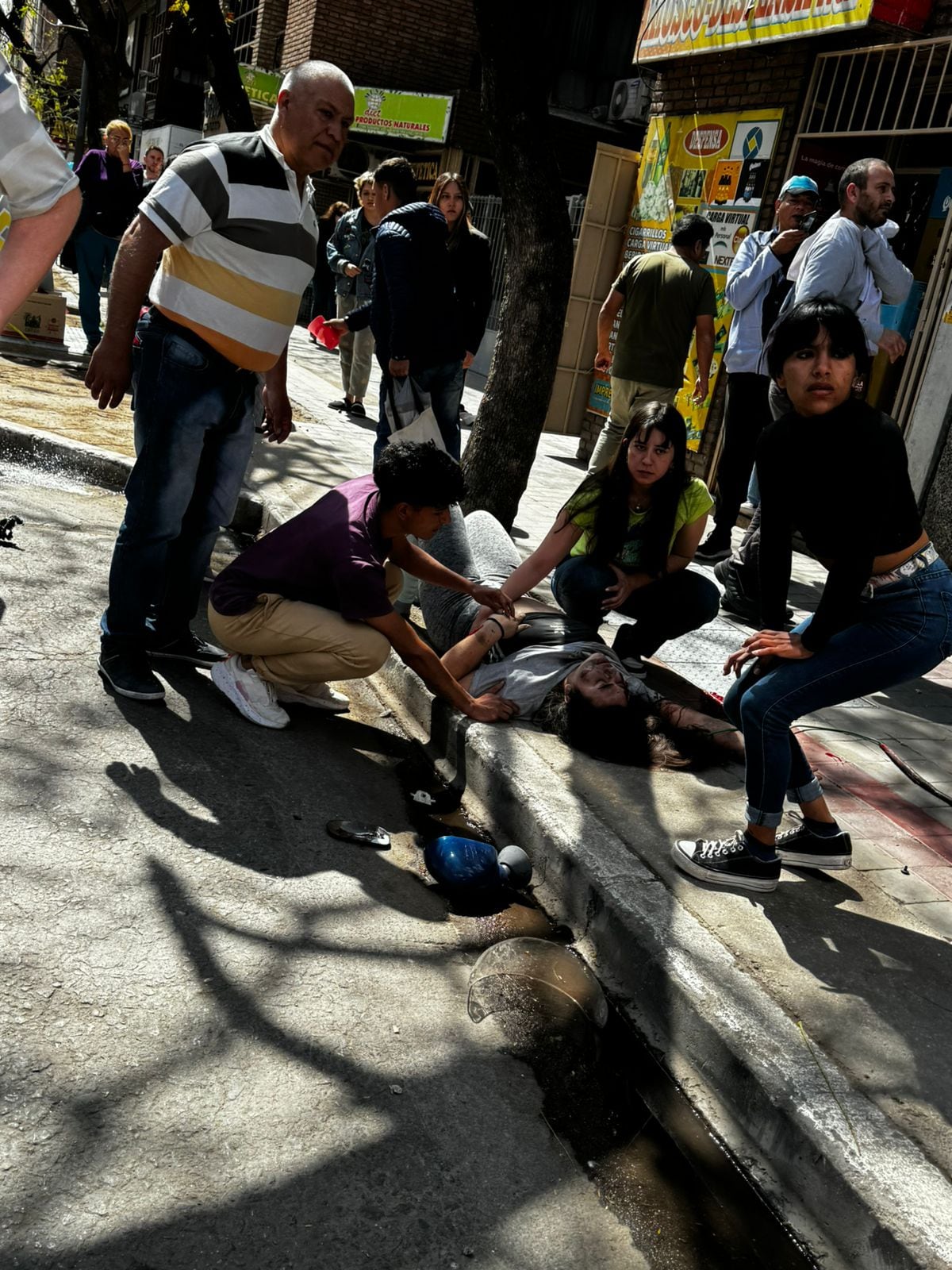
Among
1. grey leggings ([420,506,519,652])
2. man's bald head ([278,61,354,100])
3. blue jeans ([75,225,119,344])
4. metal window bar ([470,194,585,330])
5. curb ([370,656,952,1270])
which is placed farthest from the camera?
metal window bar ([470,194,585,330])

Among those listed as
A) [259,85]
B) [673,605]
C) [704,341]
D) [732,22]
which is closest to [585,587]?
[673,605]

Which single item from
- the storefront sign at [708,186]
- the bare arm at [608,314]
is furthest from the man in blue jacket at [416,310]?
the storefront sign at [708,186]

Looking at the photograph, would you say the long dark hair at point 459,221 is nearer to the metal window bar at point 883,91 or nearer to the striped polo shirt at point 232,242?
the striped polo shirt at point 232,242

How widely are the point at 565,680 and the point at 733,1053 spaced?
6.14 feet

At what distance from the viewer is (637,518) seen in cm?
491

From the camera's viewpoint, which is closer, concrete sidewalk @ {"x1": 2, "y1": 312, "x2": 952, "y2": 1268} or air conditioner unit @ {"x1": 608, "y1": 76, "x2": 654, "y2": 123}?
concrete sidewalk @ {"x1": 2, "y1": 312, "x2": 952, "y2": 1268}

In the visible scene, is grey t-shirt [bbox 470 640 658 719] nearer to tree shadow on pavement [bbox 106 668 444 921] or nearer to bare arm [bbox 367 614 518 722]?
bare arm [bbox 367 614 518 722]

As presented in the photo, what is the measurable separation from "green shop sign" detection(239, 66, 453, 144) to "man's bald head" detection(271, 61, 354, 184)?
692 inches

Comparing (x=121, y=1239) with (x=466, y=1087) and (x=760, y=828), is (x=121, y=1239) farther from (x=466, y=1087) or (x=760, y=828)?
(x=760, y=828)

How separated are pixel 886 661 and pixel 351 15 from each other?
2191 cm

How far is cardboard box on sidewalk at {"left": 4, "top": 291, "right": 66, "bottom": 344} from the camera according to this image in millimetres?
10852

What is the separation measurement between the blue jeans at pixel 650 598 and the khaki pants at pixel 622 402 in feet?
8.08

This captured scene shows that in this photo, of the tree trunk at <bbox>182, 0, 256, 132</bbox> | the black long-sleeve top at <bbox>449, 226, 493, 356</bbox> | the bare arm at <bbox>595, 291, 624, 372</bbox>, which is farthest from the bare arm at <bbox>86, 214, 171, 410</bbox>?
the tree trunk at <bbox>182, 0, 256, 132</bbox>

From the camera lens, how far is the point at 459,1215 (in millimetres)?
2229
